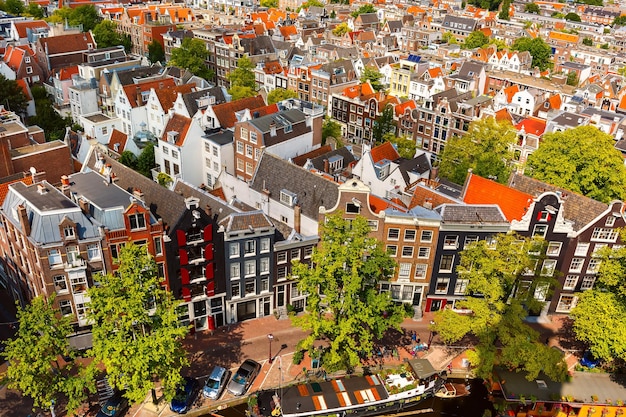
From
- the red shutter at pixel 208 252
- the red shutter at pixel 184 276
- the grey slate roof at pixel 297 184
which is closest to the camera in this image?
the red shutter at pixel 208 252

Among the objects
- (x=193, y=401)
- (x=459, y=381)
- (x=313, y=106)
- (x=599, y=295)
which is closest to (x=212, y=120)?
(x=313, y=106)

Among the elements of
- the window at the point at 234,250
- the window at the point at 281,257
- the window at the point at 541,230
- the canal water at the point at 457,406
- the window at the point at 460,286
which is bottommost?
the canal water at the point at 457,406

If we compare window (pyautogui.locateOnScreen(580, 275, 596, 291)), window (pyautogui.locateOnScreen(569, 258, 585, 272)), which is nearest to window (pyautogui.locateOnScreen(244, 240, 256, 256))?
window (pyautogui.locateOnScreen(569, 258, 585, 272))

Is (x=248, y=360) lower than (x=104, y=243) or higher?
lower

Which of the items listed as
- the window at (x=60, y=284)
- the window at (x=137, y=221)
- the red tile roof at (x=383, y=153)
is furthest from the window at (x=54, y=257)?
the red tile roof at (x=383, y=153)

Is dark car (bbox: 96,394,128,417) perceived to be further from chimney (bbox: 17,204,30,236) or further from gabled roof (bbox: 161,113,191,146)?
gabled roof (bbox: 161,113,191,146)

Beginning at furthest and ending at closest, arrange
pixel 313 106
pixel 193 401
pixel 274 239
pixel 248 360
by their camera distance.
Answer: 1. pixel 313 106
2. pixel 274 239
3. pixel 248 360
4. pixel 193 401

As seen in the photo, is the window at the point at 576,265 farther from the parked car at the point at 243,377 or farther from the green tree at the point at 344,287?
the parked car at the point at 243,377

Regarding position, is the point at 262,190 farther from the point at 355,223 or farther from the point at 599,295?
the point at 599,295
